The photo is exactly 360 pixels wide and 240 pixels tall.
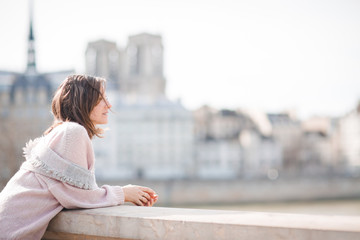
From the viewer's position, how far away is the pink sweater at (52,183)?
2104 mm

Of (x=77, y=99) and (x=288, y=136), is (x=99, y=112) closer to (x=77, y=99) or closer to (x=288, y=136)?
(x=77, y=99)

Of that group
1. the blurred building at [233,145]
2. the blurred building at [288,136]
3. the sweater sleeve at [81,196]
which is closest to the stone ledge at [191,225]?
the sweater sleeve at [81,196]

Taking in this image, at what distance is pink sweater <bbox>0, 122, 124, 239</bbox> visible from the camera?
2.10 m

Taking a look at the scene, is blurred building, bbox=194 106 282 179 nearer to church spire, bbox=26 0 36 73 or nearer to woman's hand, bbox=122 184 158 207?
church spire, bbox=26 0 36 73

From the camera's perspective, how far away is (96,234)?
2.04 m

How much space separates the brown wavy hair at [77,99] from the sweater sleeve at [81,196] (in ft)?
1.09

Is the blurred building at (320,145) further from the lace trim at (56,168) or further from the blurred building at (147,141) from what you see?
the lace trim at (56,168)

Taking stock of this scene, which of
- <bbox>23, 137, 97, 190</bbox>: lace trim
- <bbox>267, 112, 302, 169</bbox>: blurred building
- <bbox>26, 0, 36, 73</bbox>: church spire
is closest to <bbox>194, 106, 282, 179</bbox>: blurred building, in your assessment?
<bbox>267, 112, 302, 169</bbox>: blurred building

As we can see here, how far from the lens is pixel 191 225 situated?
179 cm

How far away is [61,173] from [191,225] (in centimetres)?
73

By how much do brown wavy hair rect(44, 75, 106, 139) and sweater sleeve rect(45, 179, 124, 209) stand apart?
13.1 inches

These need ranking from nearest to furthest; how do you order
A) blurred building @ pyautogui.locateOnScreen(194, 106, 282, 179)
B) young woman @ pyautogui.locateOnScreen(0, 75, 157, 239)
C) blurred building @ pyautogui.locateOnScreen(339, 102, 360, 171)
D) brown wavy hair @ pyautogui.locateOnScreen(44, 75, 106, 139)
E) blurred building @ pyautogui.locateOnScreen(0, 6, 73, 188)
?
young woman @ pyautogui.locateOnScreen(0, 75, 157, 239), brown wavy hair @ pyautogui.locateOnScreen(44, 75, 106, 139), blurred building @ pyautogui.locateOnScreen(0, 6, 73, 188), blurred building @ pyautogui.locateOnScreen(194, 106, 282, 179), blurred building @ pyautogui.locateOnScreen(339, 102, 360, 171)

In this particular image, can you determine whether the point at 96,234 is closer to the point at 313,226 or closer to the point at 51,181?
the point at 51,181

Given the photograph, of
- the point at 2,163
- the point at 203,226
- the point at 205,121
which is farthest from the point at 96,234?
the point at 205,121
